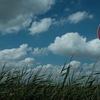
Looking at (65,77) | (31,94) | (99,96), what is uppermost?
(65,77)

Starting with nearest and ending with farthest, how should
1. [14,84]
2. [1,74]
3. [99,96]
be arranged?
[99,96] → [14,84] → [1,74]

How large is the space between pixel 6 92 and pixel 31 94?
2.14 ft

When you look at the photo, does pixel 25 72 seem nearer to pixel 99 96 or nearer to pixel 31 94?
pixel 31 94

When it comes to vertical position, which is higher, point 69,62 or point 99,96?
point 69,62

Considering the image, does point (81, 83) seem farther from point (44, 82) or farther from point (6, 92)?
point (6, 92)

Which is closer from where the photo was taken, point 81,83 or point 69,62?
point 69,62

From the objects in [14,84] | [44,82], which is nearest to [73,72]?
[44,82]

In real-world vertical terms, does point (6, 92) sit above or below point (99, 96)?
above

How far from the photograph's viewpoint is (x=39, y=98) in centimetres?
334

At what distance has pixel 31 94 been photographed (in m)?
3.29

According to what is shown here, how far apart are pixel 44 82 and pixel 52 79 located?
0.26m

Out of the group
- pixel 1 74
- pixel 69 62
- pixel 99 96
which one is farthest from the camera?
pixel 1 74

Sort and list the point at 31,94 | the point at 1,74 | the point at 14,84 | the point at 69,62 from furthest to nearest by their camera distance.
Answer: the point at 1,74 < the point at 14,84 < the point at 69,62 < the point at 31,94

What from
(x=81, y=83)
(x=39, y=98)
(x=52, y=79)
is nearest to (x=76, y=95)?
(x=81, y=83)
